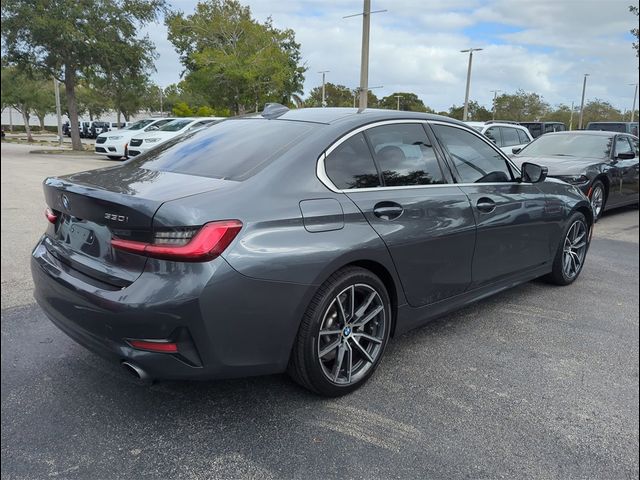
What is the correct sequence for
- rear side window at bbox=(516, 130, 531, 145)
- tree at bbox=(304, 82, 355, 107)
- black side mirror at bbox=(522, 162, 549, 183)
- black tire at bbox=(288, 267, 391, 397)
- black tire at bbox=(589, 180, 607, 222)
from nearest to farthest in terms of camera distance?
black tire at bbox=(288, 267, 391, 397)
black side mirror at bbox=(522, 162, 549, 183)
tree at bbox=(304, 82, 355, 107)
black tire at bbox=(589, 180, 607, 222)
rear side window at bbox=(516, 130, 531, 145)

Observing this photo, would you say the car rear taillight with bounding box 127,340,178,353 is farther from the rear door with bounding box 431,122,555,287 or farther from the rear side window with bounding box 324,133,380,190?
the rear door with bounding box 431,122,555,287

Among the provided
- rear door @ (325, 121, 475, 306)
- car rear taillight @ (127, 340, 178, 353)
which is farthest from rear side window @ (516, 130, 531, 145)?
car rear taillight @ (127, 340, 178, 353)

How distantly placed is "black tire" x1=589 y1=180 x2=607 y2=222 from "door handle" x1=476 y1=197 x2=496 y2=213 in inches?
224

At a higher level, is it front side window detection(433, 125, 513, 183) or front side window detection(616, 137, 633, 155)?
front side window detection(616, 137, 633, 155)

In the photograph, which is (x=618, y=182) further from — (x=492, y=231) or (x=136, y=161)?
(x=136, y=161)

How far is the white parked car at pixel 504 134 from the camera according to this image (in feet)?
39.5

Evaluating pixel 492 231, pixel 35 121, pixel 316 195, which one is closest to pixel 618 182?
pixel 492 231

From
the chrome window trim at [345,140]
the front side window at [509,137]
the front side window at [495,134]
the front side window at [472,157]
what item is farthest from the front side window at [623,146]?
the chrome window trim at [345,140]

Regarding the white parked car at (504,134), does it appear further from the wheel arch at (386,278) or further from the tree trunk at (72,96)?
the tree trunk at (72,96)

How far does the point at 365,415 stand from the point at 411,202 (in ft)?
4.17

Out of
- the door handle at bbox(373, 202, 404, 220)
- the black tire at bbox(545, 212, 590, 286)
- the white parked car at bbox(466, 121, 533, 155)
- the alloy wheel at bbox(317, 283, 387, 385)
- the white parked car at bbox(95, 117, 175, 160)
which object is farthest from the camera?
the white parked car at bbox(95, 117, 175, 160)

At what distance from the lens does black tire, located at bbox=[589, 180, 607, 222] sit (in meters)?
8.59

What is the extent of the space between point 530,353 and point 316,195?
1961mm

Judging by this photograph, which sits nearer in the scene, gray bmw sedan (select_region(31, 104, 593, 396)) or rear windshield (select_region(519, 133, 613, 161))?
gray bmw sedan (select_region(31, 104, 593, 396))
